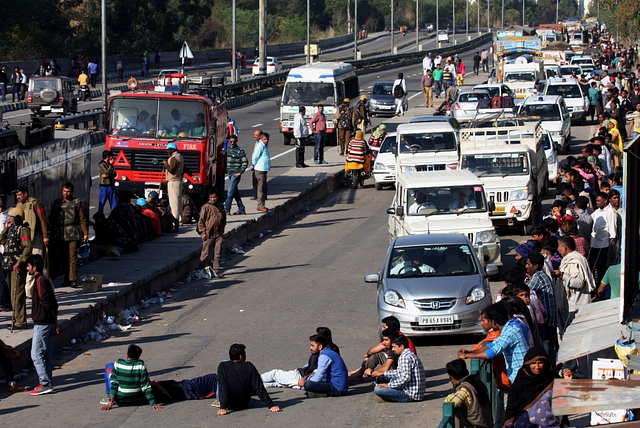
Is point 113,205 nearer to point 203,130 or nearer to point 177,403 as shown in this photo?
point 203,130

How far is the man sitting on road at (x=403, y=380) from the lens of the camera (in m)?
10.6

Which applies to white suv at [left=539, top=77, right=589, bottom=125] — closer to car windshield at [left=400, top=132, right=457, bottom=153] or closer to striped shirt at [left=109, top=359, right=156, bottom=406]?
car windshield at [left=400, top=132, right=457, bottom=153]

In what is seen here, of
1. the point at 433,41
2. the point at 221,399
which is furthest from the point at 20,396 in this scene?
the point at 433,41

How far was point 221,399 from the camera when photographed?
10.6 m

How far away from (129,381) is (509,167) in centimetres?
1232

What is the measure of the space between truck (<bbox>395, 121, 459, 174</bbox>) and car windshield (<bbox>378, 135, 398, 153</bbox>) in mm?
1130

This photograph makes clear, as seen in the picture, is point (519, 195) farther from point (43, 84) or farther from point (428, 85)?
point (43, 84)

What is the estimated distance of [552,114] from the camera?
32.9m

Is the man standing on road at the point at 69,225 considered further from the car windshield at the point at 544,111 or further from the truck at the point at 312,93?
the car windshield at the point at 544,111

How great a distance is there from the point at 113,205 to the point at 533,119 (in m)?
11.4

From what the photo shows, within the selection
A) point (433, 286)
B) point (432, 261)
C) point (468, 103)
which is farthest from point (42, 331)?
point (468, 103)

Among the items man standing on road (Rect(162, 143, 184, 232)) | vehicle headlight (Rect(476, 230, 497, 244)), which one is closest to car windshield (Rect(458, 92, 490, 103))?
man standing on road (Rect(162, 143, 184, 232))

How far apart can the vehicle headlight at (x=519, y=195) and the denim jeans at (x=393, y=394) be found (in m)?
10.1

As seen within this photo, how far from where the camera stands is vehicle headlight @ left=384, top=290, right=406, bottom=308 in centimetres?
1298
